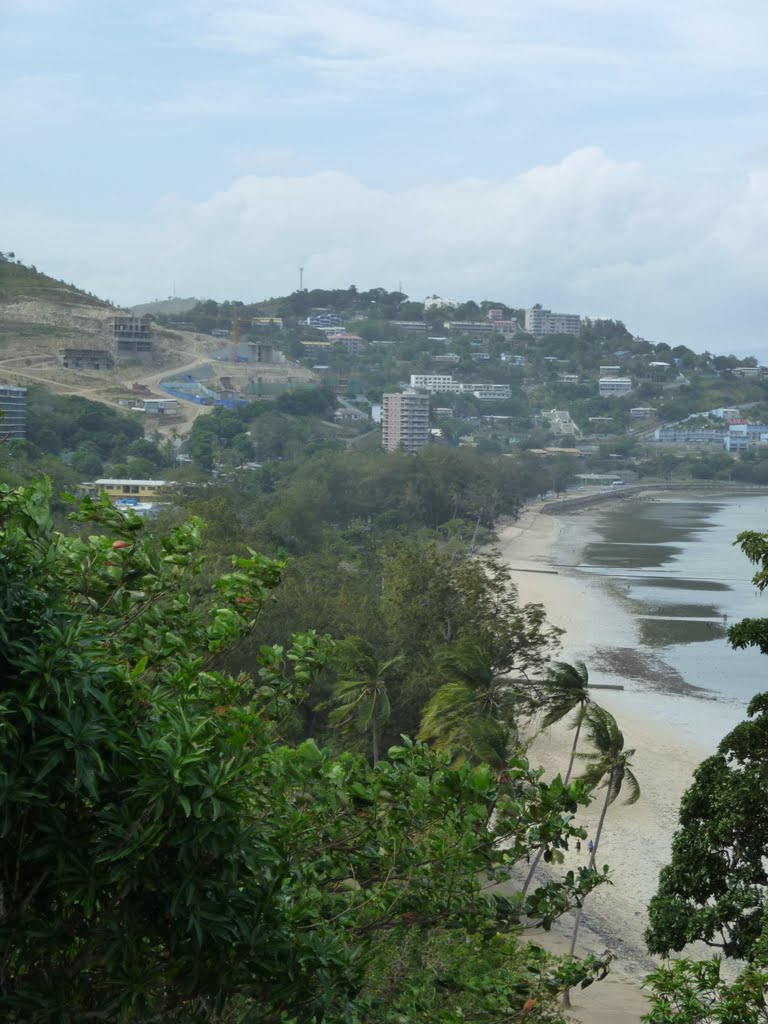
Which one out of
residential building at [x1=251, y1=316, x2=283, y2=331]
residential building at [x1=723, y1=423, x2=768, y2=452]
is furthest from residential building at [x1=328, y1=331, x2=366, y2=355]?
residential building at [x1=723, y1=423, x2=768, y2=452]

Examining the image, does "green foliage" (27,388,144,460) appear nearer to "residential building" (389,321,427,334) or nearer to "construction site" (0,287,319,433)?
"construction site" (0,287,319,433)

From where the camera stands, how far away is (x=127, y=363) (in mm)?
101625

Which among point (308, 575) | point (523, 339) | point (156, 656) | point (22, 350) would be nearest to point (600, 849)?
point (308, 575)

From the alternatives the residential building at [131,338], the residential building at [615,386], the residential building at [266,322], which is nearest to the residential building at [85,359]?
the residential building at [131,338]

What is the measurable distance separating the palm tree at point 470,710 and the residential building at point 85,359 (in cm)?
8060

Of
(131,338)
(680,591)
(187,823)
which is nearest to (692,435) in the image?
(131,338)

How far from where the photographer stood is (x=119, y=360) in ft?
333

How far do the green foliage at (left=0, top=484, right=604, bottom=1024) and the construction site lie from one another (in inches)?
3180

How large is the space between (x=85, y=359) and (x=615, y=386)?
76.8 meters

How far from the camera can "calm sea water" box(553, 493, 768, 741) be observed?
28859 millimetres

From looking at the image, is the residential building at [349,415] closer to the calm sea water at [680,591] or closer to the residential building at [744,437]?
the calm sea water at [680,591]

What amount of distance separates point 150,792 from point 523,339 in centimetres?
18195

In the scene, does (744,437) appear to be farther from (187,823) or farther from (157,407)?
(187,823)

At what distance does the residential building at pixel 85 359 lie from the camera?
93812mm
